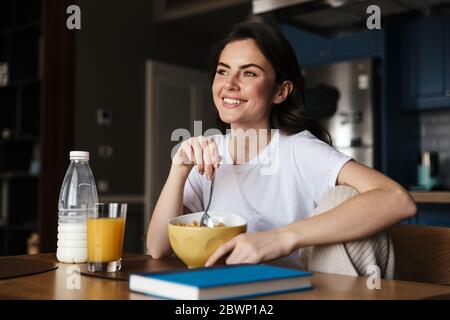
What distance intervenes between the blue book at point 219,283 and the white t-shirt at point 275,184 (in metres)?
0.54

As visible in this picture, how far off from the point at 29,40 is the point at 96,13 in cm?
68

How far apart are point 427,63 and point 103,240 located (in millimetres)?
3244

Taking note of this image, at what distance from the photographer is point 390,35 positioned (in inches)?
152

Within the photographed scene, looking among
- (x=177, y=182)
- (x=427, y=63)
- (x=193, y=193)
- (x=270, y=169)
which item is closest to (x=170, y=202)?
(x=177, y=182)

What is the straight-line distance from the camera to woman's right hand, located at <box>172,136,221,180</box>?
1.23 meters

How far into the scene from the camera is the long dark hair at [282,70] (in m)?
1.58

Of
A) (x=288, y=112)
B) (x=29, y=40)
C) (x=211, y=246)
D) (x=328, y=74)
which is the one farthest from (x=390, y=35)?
(x=211, y=246)

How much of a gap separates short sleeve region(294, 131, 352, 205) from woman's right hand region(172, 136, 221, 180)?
10.9 inches

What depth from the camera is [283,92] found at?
1.67m

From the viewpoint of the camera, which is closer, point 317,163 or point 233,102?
point 317,163

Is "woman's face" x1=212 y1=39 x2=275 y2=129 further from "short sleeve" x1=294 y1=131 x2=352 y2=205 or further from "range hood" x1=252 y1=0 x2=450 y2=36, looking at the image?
"range hood" x1=252 y1=0 x2=450 y2=36

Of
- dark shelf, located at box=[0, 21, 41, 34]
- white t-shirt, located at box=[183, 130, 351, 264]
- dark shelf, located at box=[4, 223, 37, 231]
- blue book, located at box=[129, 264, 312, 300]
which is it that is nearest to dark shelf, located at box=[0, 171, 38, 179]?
dark shelf, located at box=[4, 223, 37, 231]

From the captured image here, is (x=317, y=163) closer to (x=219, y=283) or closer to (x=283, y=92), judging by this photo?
(x=283, y=92)

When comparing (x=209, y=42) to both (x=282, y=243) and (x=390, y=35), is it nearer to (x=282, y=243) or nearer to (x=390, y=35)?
(x=390, y=35)
